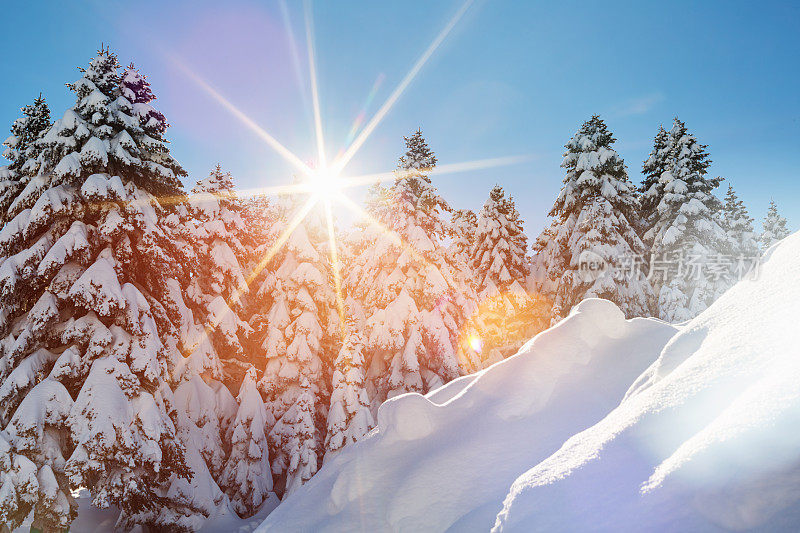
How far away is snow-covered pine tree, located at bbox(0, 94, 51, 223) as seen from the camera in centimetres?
1270

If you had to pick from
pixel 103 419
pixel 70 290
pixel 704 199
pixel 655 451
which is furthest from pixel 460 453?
pixel 704 199

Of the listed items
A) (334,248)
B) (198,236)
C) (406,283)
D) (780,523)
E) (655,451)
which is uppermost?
(198,236)

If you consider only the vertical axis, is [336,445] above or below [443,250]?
below

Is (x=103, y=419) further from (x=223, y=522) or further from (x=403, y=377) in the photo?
(x=403, y=377)

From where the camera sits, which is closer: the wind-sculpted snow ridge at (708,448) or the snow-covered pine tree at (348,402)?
the wind-sculpted snow ridge at (708,448)

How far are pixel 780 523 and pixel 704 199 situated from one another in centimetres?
2287

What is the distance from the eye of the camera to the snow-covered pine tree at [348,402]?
1514 centimetres

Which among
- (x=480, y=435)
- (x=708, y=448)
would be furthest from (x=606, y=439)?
(x=480, y=435)

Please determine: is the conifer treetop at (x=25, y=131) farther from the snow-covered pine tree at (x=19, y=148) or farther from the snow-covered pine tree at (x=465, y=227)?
the snow-covered pine tree at (x=465, y=227)

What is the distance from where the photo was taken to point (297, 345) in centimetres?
1664

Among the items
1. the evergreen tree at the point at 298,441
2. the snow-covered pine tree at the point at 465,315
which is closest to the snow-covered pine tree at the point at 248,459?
the evergreen tree at the point at 298,441

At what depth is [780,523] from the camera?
179 cm

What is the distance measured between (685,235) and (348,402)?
1720 centimetres

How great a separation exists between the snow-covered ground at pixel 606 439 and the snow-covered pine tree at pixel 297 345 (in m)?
10.9
